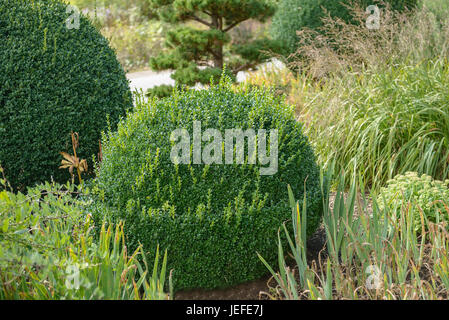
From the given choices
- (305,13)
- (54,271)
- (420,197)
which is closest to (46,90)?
(54,271)

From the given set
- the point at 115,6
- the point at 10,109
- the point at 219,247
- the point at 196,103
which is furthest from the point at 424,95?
the point at 115,6

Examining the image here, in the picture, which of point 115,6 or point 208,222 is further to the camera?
point 115,6

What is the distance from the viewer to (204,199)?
2660 mm

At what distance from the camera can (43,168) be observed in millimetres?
3641

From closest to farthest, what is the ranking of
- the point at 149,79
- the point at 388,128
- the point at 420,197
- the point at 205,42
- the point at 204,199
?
1. the point at 204,199
2. the point at 420,197
3. the point at 388,128
4. the point at 205,42
5. the point at 149,79

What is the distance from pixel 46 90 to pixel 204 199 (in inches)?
62.5

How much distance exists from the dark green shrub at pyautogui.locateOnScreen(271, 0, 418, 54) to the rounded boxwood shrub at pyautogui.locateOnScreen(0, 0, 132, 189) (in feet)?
13.3

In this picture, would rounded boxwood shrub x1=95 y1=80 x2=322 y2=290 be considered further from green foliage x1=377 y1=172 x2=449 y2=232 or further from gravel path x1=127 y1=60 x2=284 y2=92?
gravel path x1=127 y1=60 x2=284 y2=92

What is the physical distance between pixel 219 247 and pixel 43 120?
1.67 metres

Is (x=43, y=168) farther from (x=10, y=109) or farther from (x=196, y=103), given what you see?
(x=196, y=103)

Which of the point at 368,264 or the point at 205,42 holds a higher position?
the point at 205,42

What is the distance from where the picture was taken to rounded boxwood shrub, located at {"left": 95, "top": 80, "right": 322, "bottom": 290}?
260 cm

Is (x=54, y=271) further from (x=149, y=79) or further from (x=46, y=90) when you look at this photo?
(x=149, y=79)

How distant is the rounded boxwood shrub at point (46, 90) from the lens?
3.53 metres
